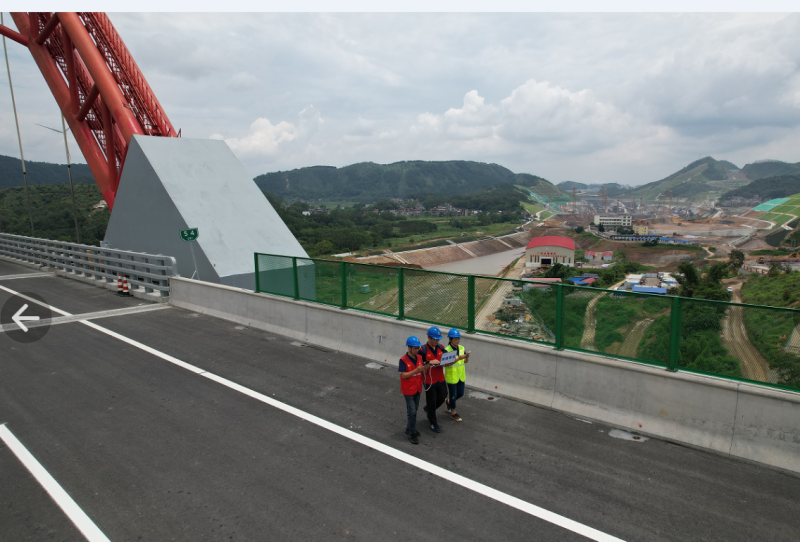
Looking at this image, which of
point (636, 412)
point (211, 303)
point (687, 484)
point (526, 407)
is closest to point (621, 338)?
point (636, 412)

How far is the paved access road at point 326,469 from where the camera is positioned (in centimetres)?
462

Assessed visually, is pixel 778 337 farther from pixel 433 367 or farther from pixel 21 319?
pixel 21 319

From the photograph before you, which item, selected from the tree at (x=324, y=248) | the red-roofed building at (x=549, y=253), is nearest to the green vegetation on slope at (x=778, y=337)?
the tree at (x=324, y=248)

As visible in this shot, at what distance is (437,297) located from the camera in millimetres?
8914

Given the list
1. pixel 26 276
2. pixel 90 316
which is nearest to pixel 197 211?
pixel 90 316

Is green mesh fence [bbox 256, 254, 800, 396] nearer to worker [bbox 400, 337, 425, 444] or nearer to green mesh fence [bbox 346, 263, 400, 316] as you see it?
green mesh fence [bbox 346, 263, 400, 316]

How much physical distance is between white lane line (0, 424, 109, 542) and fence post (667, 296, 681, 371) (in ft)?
22.2

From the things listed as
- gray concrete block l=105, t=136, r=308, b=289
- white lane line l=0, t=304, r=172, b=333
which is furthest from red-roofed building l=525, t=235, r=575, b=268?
white lane line l=0, t=304, r=172, b=333

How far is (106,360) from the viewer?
9.43 metres

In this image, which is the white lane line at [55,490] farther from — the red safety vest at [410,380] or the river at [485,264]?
the river at [485,264]

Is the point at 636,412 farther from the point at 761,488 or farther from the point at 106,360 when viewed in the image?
the point at 106,360

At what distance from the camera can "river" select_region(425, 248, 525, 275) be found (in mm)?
126156

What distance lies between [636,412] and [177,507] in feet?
18.9

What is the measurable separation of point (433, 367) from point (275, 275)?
6.66 meters
